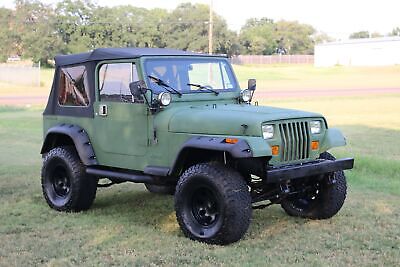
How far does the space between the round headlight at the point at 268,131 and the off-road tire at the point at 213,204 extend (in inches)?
18.3

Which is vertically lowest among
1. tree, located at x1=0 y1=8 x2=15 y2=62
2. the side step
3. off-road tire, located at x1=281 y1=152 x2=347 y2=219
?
off-road tire, located at x1=281 y1=152 x2=347 y2=219

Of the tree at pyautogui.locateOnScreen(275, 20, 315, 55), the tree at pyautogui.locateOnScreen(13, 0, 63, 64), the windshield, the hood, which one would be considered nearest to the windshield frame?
the windshield

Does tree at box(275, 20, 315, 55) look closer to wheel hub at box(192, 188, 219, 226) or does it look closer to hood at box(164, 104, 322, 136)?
hood at box(164, 104, 322, 136)

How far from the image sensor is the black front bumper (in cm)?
581

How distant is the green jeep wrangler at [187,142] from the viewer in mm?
5910

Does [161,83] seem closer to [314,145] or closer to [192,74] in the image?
[192,74]

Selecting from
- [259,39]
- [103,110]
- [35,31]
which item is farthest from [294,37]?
[103,110]

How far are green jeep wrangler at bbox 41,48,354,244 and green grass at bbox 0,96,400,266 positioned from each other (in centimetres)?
29

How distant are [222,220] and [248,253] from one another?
412 millimetres

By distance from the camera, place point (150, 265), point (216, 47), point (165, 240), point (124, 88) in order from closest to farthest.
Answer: point (150, 265)
point (165, 240)
point (124, 88)
point (216, 47)

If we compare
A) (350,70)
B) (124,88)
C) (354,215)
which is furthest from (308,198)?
(350,70)

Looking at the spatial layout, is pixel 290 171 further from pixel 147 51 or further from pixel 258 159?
pixel 147 51

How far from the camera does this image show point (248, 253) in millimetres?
5637

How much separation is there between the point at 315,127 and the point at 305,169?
0.61 meters
